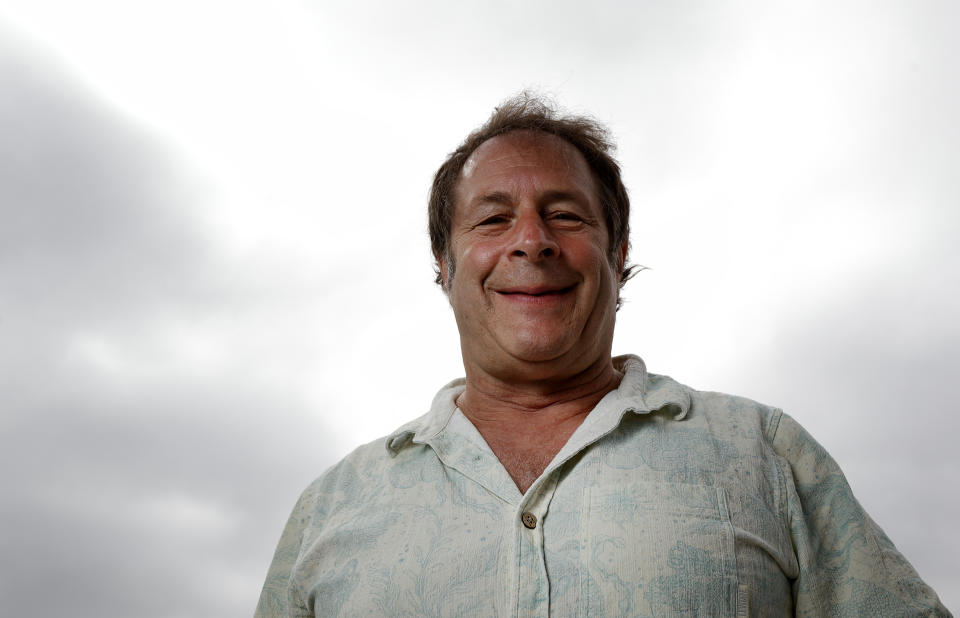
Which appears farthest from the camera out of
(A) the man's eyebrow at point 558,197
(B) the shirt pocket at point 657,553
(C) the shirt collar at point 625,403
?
(A) the man's eyebrow at point 558,197

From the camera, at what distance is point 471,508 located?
91.4 inches

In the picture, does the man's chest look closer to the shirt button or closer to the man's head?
the shirt button

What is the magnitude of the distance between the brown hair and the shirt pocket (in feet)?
3.23

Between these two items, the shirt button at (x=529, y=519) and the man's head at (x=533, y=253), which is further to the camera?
the man's head at (x=533, y=253)

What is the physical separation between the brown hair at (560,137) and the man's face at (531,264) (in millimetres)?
85

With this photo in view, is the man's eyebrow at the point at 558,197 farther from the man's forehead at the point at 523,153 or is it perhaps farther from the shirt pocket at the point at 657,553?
the shirt pocket at the point at 657,553

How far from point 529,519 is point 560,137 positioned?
142 centimetres

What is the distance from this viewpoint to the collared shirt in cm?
212

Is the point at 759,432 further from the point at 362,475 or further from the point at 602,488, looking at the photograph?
the point at 362,475

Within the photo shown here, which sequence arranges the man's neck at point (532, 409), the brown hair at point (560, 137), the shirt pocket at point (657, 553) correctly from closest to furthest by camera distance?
1. the shirt pocket at point (657, 553)
2. the man's neck at point (532, 409)
3. the brown hair at point (560, 137)

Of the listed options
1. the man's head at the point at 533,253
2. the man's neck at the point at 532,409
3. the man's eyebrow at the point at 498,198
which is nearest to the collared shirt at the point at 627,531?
the man's neck at the point at 532,409

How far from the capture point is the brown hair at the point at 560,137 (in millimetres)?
3002

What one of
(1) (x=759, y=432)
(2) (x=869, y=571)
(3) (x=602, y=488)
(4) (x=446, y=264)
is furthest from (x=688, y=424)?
(4) (x=446, y=264)

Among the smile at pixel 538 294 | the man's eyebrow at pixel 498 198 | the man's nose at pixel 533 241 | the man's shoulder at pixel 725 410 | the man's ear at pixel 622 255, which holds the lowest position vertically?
the man's shoulder at pixel 725 410
